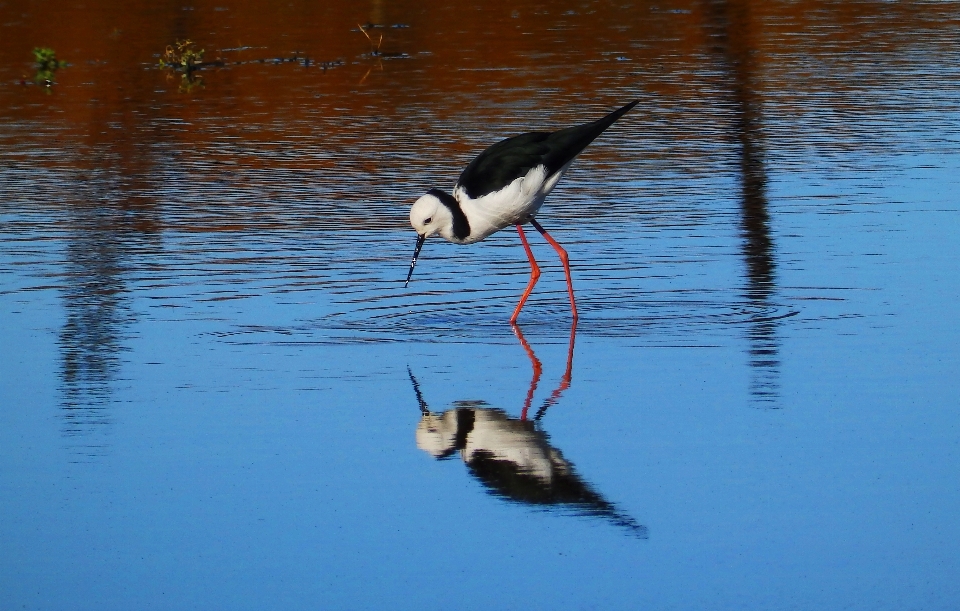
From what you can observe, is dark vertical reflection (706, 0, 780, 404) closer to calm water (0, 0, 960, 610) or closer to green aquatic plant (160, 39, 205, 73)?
calm water (0, 0, 960, 610)

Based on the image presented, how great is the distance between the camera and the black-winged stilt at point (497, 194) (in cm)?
960

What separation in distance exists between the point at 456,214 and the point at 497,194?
0.27m

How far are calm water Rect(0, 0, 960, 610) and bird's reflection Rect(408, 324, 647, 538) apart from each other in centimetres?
2

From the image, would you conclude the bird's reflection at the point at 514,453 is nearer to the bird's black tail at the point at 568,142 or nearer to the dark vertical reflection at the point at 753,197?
the dark vertical reflection at the point at 753,197

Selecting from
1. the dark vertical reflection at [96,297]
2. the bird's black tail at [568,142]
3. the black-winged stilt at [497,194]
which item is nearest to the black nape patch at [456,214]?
the black-winged stilt at [497,194]

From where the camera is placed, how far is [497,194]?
9703mm

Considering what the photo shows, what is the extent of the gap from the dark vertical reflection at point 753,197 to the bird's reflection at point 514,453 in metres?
0.96

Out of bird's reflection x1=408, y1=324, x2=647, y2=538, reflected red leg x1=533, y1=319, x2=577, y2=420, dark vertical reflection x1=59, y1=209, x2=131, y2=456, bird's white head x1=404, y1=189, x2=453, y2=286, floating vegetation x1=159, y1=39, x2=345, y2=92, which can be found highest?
floating vegetation x1=159, y1=39, x2=345, y2=92

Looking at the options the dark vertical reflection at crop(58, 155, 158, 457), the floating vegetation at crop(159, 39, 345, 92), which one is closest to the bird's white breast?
the dark vertical reflection at crop(58, 155, 158, 457)

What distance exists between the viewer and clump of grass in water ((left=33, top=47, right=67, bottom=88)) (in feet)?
71.3

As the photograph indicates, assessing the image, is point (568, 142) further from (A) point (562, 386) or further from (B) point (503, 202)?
(A) point (562, 386)

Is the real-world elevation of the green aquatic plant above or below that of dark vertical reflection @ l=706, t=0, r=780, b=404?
above

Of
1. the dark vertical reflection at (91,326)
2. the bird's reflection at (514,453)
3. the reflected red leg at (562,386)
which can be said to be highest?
the dark vertical reflection at (91,326)

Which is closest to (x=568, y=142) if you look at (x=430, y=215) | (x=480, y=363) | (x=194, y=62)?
(x=430, y=215)
